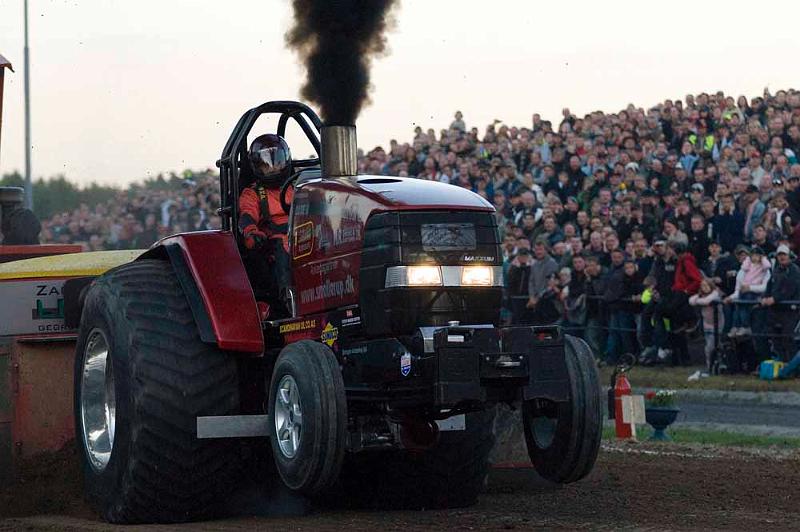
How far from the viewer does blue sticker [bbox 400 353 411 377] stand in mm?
7082

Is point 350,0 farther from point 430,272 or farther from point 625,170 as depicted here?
point 625,170

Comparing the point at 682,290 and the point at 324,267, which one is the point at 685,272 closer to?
the point at 682,290

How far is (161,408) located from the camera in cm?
759

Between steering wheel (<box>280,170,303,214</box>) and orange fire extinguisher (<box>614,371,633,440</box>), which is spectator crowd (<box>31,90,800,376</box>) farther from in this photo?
steering wheel (<box>280,170,303,214</box>)

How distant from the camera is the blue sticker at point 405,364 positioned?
279 inches

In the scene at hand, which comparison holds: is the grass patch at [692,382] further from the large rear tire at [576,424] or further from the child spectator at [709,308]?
the large rear tire at [576,424]

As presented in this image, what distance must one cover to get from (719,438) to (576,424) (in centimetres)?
585

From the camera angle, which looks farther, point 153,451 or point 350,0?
point 350,0

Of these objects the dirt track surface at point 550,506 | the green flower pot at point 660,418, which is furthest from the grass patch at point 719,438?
the dirt track surface at point 550,506

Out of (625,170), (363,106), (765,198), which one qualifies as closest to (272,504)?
(363,106)

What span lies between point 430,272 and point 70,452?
2.88 meters

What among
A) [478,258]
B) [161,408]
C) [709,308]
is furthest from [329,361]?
[709,308]

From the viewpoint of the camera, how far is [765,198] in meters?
17.0

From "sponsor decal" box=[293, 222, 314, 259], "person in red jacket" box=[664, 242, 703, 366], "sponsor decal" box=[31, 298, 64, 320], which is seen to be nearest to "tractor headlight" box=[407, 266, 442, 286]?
"sponsor decal" box=[293, 222, 314, 259]
